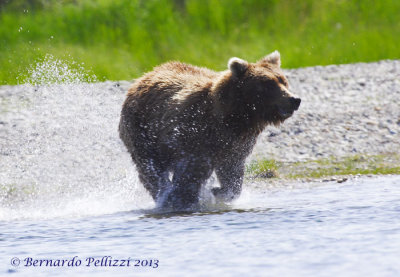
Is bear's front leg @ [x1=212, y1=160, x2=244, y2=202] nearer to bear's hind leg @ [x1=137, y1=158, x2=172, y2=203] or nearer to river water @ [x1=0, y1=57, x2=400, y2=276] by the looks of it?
river water @ [x1=0, y1=57, x2=400, y2=276]

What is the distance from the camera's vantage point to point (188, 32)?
62.0 feet

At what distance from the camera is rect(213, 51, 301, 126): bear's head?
832cm

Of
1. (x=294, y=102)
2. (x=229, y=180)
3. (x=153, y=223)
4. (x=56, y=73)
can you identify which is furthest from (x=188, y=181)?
(x=56, y=73)

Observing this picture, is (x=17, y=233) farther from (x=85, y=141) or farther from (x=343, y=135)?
(x=343, y=135)

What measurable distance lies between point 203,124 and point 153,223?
123cm

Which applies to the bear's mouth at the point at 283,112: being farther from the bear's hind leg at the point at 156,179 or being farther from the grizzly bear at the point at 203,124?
the bear's hind leg at the point at 156,179

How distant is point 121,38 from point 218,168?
10416mm

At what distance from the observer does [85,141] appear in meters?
12.6

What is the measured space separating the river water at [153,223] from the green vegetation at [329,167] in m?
0.42

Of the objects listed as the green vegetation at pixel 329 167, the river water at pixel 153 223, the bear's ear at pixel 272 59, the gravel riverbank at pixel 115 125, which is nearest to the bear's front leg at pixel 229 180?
the river water at pixel 153 223

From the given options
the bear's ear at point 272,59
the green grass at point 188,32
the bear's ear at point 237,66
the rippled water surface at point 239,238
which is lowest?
the rippled water surface at point 239,238

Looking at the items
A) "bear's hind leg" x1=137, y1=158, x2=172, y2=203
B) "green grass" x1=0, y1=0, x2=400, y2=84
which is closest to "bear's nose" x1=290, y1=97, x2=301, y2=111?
"bear's hind leg" x1=137, y1=158, x2=172, y2=203

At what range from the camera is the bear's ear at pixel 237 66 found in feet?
27.2

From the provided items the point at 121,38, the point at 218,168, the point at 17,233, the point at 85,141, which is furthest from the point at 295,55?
the point at 17,233
